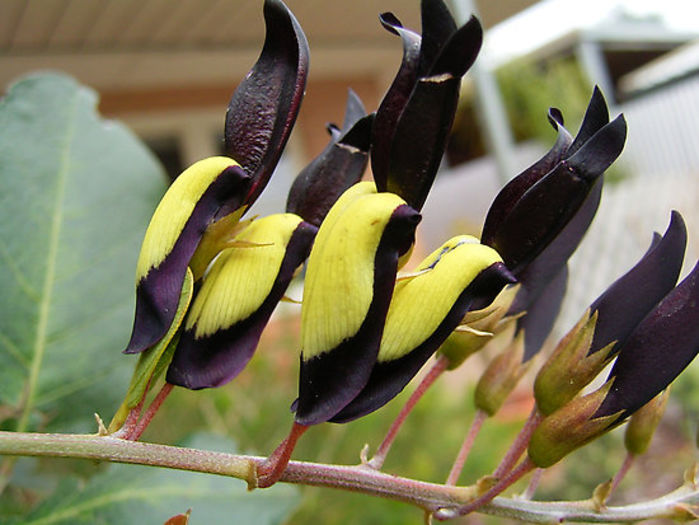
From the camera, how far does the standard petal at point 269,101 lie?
1.48 ft

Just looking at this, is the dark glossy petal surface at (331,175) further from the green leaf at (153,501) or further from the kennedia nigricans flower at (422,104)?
the green leaf at (153,501)

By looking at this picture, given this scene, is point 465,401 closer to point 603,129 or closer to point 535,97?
point 603,129

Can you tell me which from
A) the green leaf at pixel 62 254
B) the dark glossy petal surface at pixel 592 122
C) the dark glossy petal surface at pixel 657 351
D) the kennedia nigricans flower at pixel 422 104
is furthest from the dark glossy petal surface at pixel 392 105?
the green leaf at pixel 62 254

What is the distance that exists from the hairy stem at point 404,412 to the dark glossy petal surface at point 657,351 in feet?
0.40

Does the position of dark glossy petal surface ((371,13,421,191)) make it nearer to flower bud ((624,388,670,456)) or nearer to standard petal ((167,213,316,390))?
standard petal ((167,213,316,390))

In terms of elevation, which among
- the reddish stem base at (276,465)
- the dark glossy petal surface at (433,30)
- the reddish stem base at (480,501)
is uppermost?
the dark glossy petal surface at (433,30)

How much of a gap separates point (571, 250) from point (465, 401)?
228 centimetres

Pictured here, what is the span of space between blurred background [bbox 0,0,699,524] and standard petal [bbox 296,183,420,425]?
840mm

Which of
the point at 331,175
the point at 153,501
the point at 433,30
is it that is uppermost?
the point at 433,30

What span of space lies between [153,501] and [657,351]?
1.53ft

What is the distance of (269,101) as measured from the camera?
0.46m

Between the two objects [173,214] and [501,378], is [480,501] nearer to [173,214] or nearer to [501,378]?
[501,378]

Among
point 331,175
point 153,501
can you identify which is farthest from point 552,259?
point 153,501

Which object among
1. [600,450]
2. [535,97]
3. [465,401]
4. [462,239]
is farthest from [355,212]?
[535,97]
